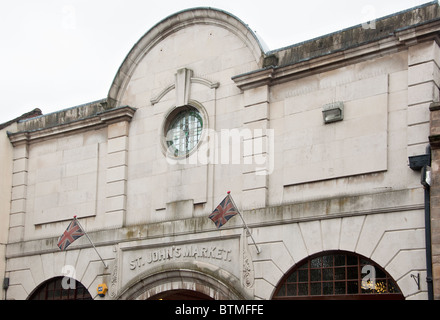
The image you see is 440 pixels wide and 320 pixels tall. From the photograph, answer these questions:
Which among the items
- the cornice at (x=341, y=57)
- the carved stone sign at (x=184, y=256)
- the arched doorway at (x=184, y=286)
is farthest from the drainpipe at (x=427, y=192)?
A: the carved stone sign at (x=184, y=256)

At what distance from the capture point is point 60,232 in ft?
87.6

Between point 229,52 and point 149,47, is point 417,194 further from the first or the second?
point 149,47

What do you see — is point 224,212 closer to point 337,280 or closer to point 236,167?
point 236,167

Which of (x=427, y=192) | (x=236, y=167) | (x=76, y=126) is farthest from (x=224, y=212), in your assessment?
(x=76, y=126)

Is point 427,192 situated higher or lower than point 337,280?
higher

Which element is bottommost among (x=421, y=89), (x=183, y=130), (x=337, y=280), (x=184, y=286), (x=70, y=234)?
(x=337, y=280)

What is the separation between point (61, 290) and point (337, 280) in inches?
397

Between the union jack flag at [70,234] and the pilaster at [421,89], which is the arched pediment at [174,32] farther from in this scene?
the pilaster at [421,89]

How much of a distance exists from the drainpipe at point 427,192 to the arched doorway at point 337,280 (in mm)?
1103

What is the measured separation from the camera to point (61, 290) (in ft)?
86.5

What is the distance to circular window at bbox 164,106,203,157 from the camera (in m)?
24.5

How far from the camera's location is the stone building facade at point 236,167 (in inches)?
790

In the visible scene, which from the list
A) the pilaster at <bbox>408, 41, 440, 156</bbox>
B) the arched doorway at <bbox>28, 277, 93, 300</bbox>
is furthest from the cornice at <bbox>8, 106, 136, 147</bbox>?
the pilaster at <bbox>408, 41, 440, 156</bbox>
